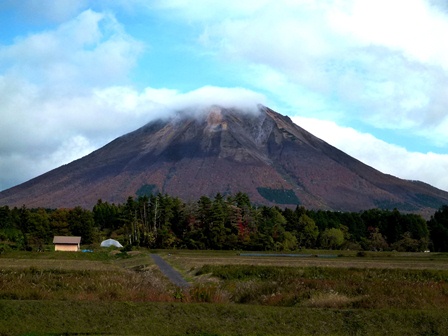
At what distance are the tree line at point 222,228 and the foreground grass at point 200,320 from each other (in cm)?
8214

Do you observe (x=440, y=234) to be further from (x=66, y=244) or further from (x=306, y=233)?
(x=66, y=244)

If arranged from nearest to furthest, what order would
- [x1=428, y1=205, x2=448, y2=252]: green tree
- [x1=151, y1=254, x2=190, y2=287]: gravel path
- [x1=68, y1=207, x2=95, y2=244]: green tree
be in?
[x1=151, y1=254, x2=190, y2=287]: gravel path < [x1=68, y1=207, x2=95, y2=244]: green tree < [x1=428, y1=205, x2=448, y2=252]: green tree

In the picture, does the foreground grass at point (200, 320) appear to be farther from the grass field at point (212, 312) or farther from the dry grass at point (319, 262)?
the dry grass at point (319, 262)

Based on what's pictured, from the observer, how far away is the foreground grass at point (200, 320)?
1661 centimetres

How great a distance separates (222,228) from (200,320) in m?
88.2

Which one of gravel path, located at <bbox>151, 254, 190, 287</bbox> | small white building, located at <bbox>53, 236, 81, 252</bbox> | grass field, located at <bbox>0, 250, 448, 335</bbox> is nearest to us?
grass field, located at <bbox>0, 250, 448, 335</bbox>


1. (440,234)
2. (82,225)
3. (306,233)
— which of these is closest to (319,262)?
(306,233)

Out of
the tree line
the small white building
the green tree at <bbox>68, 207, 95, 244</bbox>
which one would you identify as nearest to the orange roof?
the small white building

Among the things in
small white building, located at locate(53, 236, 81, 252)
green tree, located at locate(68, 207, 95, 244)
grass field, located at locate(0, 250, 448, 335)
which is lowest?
grass field, located at locate(0, 250, 448, 335)

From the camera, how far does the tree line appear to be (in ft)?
352

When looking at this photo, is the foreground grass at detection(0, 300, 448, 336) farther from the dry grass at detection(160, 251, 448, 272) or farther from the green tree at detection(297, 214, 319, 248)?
the green tree at detection(297, 214, 319, 248)

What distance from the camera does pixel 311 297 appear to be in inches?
830

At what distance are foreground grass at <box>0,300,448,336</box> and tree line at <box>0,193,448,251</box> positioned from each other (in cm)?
8214

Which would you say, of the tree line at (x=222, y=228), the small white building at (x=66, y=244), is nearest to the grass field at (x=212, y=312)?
the tree line at (x=222, y=228)
